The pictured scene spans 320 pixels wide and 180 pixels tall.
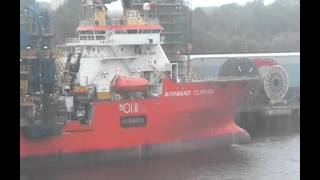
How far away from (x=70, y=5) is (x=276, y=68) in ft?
15.3

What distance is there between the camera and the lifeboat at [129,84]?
5590mm

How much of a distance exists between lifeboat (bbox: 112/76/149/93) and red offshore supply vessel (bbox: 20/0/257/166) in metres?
0.01

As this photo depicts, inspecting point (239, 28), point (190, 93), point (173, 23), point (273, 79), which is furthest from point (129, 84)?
point (239, 28)

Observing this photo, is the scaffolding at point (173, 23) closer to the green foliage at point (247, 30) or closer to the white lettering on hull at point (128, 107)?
the white lettering on hull at point (128, 107)

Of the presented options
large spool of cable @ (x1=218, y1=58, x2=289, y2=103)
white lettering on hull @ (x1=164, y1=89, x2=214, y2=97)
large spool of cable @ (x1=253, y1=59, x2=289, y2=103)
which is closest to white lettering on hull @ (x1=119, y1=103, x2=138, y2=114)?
white lettering on hull @ (x1=164, y1=89, x2=214, y2=97)

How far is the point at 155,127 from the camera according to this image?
18.6 ft

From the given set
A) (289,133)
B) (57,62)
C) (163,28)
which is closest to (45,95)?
(57,62)

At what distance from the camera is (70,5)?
418 inches

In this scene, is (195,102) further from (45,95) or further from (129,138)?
(45,95)

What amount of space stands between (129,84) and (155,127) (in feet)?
1.74

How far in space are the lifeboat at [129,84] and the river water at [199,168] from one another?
742mm

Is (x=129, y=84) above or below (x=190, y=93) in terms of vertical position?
above

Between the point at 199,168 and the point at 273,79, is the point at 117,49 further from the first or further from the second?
the point at 273,79

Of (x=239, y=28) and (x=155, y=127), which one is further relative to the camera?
(x=239, y=28)
